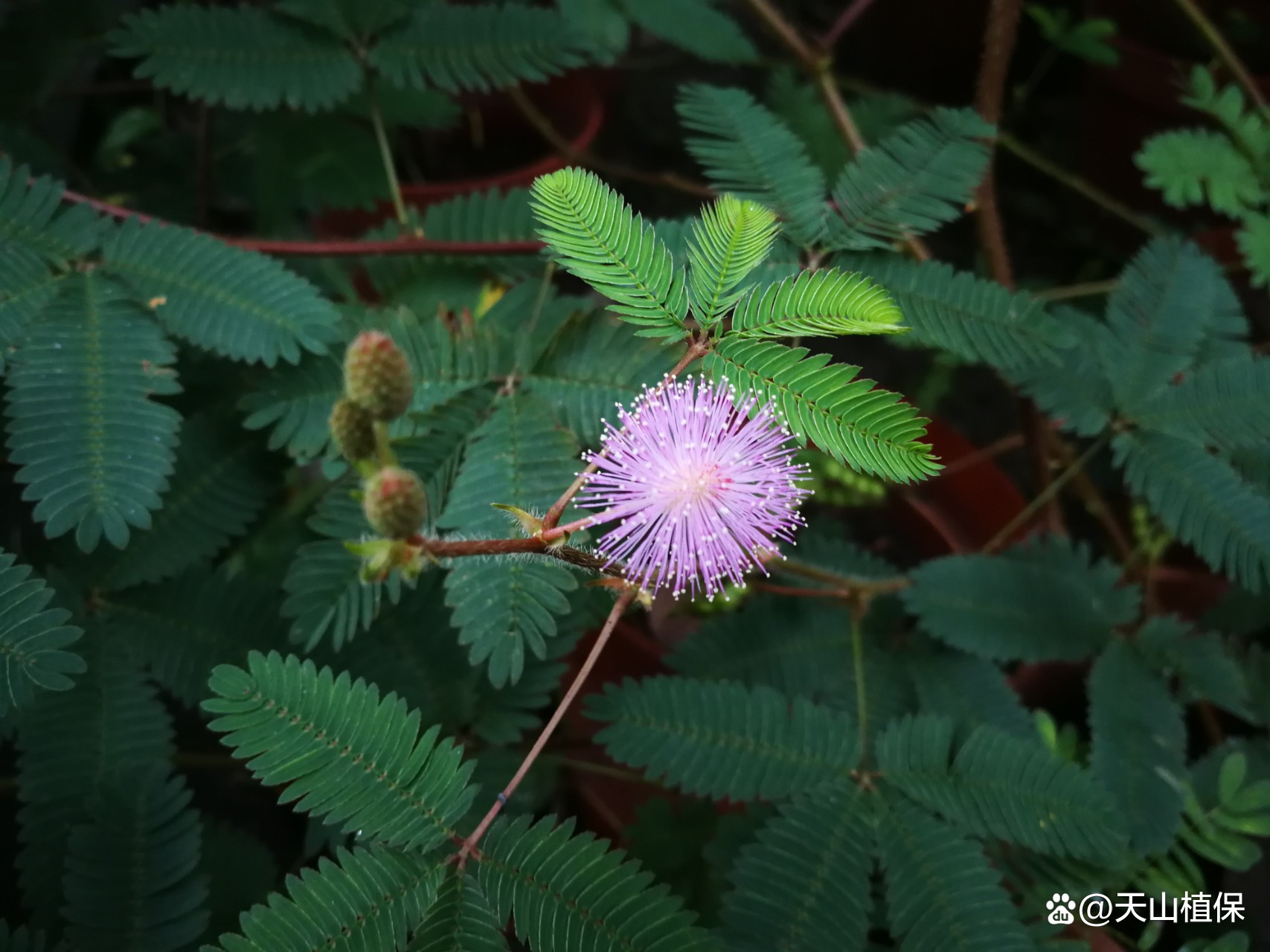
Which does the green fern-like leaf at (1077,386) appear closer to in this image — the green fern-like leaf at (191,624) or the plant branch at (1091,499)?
the plant branch at (1091,499)

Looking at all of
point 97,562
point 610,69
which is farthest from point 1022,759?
point 610,69

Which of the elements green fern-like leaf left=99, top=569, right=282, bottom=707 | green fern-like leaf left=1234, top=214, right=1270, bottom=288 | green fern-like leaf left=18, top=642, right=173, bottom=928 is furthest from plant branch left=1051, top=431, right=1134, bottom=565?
green fern-like leaf left=18, top=642, right=173, bottom=928

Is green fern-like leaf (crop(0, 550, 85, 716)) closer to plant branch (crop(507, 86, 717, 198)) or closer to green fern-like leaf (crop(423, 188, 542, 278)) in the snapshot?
green fern-like leaf (crop(423, 188, 542, 278))

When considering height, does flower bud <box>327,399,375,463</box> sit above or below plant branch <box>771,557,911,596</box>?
below

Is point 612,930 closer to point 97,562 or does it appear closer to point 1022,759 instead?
point 1022,759

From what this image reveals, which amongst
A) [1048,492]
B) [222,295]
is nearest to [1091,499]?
[1048,492]
